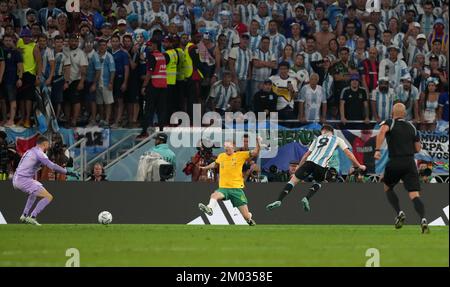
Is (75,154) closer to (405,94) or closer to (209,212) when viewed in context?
(209,212)

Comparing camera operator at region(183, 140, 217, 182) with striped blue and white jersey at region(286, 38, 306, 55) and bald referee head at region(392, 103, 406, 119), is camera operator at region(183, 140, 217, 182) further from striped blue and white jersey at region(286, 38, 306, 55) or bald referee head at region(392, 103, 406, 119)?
bald referee head at region(392, 103, 406, 119)

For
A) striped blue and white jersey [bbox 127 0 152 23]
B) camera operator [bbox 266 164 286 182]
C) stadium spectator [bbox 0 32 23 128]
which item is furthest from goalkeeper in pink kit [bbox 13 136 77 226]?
striped blue and white jersey [bbox 127 0 152 23]

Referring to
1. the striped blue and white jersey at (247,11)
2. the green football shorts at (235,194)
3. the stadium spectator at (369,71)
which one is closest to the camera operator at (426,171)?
the stadium spectator at (369,71)

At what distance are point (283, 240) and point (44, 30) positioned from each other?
1043cm

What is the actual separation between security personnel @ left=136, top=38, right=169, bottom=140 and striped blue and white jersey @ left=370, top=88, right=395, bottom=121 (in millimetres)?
4948

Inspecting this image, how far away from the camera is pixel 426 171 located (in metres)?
26.0

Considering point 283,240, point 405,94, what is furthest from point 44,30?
point 283,240

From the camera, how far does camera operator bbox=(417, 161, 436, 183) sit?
25938mm

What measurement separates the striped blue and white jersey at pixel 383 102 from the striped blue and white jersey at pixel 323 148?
3613 millimetres

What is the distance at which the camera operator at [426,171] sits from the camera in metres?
25.9

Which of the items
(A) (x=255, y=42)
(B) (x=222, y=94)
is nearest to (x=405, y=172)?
(B) (x=222, y=94)

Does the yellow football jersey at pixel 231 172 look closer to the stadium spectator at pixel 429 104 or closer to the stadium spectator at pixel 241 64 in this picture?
the stadium spectator at pixel 241 64
